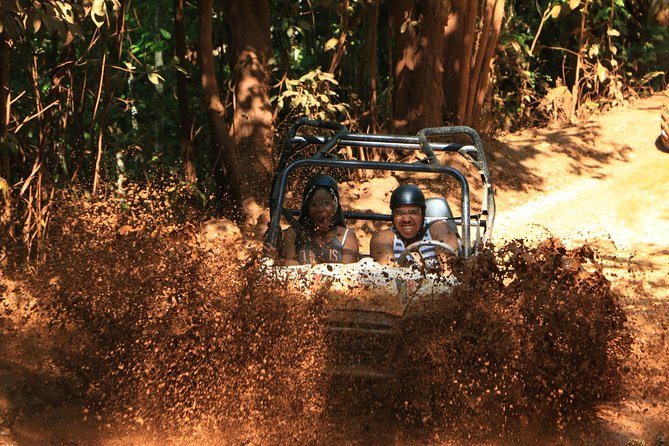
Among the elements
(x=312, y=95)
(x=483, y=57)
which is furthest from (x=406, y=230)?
(x=483, y=57)

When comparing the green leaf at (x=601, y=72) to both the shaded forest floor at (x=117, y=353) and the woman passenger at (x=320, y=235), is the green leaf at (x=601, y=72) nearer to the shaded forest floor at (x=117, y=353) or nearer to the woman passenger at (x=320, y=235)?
the shaded forest floor at (x=117, y=353)

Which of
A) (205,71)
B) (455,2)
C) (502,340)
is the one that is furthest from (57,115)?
(455,2)

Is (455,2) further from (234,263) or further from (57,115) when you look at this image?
(234,263)

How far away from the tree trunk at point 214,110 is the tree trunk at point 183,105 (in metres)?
0.43

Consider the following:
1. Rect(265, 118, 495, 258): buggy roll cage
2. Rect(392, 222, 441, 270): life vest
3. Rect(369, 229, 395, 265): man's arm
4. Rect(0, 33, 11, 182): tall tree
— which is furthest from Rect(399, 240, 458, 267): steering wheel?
Rect(0, 33, 11, 182): tall tree

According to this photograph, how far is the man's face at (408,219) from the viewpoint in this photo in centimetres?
593

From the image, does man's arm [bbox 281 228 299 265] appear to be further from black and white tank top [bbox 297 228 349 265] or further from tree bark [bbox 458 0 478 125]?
tree bark [bbox 458 0 478 125]

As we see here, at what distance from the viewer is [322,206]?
5.91 metres

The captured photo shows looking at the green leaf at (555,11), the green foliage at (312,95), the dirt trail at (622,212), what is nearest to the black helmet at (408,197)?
the dirt trail at (622,212)

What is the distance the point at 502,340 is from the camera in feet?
16.0

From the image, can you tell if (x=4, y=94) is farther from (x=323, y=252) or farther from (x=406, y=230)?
(x=406, y=230)

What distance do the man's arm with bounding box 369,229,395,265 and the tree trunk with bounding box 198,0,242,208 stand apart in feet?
13.7

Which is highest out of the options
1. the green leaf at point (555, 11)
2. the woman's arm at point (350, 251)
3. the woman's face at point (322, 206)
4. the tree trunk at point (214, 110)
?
the green leaf at point (555, 11)

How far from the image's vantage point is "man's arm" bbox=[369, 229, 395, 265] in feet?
19.3
